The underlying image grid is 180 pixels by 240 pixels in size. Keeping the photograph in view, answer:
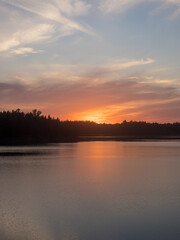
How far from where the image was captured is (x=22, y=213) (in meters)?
16.9

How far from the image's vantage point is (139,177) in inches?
1206

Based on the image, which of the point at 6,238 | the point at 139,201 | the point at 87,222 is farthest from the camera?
the point at 139,201

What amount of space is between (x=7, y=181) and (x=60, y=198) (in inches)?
339

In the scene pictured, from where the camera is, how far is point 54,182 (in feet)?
90.3

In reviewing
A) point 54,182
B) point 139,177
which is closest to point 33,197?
point 54,182

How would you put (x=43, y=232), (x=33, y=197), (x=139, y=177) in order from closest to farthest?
(x=43, y=232) < (x=33, y=197) < (x=139, y=177)

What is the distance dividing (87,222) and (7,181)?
45.5 ft

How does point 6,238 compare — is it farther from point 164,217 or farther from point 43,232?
point 164,217

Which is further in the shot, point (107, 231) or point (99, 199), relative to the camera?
point (99, 199)

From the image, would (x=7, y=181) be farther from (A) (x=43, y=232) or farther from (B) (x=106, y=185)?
(A) (x=43, y=232)

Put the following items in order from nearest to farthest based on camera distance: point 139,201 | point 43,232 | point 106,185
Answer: point 43,232 < point 139,201 < point 106,185

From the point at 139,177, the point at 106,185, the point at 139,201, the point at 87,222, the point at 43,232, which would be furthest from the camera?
the point at 139,177

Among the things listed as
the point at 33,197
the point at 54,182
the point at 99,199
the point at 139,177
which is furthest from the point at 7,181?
the point at 139,177

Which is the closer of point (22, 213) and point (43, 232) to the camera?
point (43, 232)
